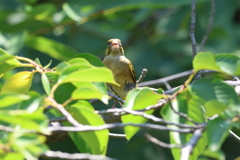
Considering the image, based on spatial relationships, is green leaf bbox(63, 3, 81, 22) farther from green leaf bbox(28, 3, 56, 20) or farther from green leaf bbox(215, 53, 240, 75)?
green leaf bbox(215, 53, 240, 75)

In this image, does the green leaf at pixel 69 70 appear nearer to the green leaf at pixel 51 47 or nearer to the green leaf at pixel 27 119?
the green leaf at pixel 27 119

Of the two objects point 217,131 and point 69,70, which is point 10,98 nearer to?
point 69,70

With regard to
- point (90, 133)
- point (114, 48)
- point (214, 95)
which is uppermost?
point (214, 95)

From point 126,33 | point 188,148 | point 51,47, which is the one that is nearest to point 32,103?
point 188,148

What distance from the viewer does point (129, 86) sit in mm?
5117

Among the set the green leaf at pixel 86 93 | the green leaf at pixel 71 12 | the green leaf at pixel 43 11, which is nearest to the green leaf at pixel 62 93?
the green leaf at pixel 86 93

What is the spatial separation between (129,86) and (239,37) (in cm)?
299

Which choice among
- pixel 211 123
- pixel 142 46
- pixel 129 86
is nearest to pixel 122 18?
pixel 142 46

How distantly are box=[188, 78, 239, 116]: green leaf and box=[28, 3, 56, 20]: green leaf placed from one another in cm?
370

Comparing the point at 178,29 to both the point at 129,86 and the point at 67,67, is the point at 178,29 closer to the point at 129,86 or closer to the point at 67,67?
the point at 129,86

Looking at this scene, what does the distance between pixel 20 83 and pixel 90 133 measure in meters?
0.62

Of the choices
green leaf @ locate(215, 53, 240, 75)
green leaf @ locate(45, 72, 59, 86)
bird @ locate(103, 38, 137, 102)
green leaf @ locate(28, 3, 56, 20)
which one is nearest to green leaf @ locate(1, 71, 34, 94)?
green leaf @ locate(45, 72, 59, 86)

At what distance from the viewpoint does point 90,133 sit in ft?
7.93

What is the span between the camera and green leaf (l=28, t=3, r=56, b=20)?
5.66 meters
